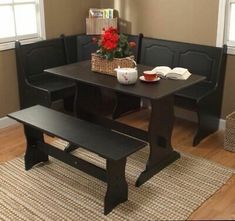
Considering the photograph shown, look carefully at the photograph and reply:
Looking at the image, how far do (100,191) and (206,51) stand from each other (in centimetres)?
182

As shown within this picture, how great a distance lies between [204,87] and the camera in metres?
3.78

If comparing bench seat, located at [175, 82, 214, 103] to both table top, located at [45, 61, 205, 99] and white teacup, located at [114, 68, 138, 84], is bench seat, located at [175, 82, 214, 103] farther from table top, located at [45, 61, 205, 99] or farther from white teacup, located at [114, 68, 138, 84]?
white teacup, located at [114, 68, 138, 84]

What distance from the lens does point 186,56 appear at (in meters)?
3.89

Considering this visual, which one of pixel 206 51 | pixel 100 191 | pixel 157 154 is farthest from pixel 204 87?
pixel 100 191

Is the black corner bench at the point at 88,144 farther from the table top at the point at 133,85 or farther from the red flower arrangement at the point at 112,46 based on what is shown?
the red flower arrangement at the point at 112,46

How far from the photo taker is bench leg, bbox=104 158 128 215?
254 centimetres

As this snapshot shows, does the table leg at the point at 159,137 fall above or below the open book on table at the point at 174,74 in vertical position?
below

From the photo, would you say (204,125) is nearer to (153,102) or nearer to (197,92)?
(197,92)

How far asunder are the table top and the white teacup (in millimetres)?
36

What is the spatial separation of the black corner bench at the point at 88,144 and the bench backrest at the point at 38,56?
969mm

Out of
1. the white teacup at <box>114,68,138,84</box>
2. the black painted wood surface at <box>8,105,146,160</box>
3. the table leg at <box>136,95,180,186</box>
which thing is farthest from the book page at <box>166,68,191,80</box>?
the black painted wood surface at <box>8,105,146,160</box>

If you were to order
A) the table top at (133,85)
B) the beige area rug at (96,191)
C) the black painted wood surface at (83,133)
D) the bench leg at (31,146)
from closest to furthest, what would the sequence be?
the black painted wood surface at (83,133) < the beige area rug at (96,191) < the table top at (133,85) < the bench leg at (31,146)

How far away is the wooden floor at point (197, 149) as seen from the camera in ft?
8.70

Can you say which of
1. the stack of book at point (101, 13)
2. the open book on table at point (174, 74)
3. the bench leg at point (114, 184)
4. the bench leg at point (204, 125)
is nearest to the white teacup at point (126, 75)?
the open book on table at point (174, 74)
